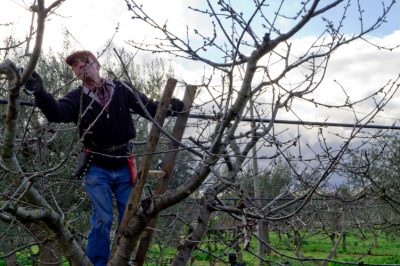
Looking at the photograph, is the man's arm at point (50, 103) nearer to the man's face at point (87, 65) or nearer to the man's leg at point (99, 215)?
the man's face at point (87, 65)

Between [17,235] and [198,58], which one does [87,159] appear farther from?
[17,235]

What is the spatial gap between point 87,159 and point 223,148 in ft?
3.95

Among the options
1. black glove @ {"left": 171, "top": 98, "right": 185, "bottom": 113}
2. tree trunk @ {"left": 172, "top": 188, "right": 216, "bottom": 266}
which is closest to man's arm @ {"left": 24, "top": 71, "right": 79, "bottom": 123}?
black glove @ {"left": 171, "top": 98, "right": 185, "bottom": 113}

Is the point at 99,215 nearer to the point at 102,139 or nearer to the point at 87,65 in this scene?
the point at 102,139

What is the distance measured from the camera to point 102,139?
4.14 metres

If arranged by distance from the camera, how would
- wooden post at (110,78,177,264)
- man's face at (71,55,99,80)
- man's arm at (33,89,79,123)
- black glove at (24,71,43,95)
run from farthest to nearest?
man's face at (71,55,99,80) → wooden post at (110,78,177,264) → man's arm at (33,89,79,123) → black glove at (24,71,43,95)

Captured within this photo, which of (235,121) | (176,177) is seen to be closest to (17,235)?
(176,177)

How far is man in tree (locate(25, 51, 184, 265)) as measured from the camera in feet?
13.2

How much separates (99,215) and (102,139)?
1.71 ft

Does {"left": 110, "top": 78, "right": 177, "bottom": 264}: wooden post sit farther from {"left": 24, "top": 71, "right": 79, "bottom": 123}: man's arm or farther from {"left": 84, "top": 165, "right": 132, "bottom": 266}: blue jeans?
{"left": 24, "top": 71, "right": 79, "bottom": 123}: man's arm

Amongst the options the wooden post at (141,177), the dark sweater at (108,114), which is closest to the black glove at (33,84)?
the dark sweater at (108,114)

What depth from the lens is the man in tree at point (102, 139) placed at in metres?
4.02

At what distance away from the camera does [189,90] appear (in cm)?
410

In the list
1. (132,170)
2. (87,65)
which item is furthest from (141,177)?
(87,65)
